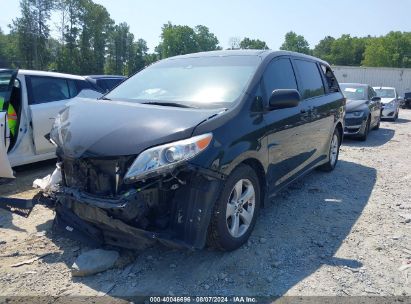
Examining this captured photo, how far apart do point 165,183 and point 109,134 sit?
608 millimetres

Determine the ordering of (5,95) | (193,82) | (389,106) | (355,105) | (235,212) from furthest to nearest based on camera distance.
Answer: (389,106), (355,105), (5,95), (193,82), (235,212)

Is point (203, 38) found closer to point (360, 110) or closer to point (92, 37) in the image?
point (92, 37)

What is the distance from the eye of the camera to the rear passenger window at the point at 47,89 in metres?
5.89

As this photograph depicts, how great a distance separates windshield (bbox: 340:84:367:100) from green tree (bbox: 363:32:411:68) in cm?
8649

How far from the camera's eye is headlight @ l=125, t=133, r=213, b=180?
2829 mm

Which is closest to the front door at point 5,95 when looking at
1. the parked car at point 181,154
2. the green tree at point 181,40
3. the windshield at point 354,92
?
the parked car at point 181,154

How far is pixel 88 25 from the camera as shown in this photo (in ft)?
192

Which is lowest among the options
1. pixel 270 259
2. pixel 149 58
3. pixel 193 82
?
pixel 270 259

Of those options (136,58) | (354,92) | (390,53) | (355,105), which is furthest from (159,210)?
(390,53)

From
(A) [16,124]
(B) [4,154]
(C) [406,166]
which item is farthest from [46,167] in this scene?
(C) [406,166]

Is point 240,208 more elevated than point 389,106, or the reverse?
point 389,106

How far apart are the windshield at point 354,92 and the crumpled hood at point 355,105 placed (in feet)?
1.45

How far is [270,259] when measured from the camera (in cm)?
347

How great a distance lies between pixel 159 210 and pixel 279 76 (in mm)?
2212
